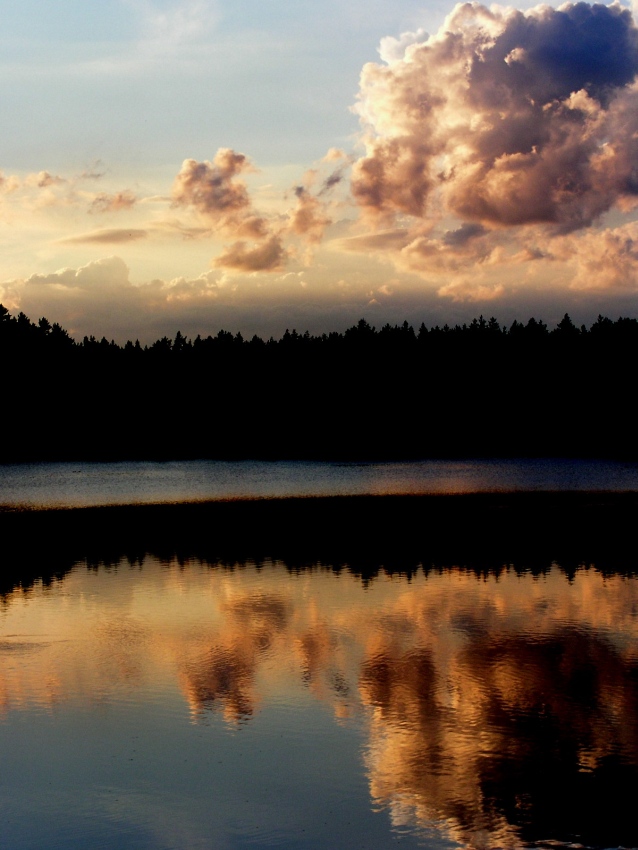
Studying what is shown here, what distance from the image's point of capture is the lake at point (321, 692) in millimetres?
11289

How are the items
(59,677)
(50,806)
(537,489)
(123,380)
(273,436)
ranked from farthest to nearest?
(123,380) → (273,436) → (537,489) → (59,677) → (50,806)

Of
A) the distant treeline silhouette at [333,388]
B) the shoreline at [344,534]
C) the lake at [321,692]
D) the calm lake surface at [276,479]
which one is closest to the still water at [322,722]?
the lake at [321,692]

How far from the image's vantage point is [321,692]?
1591 centimetres

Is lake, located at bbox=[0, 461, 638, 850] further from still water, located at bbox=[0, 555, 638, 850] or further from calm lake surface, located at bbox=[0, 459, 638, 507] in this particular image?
calm lake surface, located at bbox=[0, 459, 638, 507]

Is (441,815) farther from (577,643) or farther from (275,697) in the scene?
(577,643)

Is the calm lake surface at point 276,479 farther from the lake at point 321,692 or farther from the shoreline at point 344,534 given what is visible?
the lake at point 321,692

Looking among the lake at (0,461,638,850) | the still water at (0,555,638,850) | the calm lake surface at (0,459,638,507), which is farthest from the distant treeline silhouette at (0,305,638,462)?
the still water at (0,555,638,850)

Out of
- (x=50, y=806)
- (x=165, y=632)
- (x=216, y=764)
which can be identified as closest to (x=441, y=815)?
(x=216, y=764)

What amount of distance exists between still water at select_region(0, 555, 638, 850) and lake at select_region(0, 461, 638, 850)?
43 millimetres

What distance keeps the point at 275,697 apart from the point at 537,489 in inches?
1946

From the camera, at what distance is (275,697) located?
15.6m

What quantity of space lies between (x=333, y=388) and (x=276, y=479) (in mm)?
98806

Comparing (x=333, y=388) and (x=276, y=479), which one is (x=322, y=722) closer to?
(x=276, y=479)

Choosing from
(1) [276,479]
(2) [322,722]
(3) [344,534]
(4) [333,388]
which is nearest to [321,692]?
(2) [322,722]
